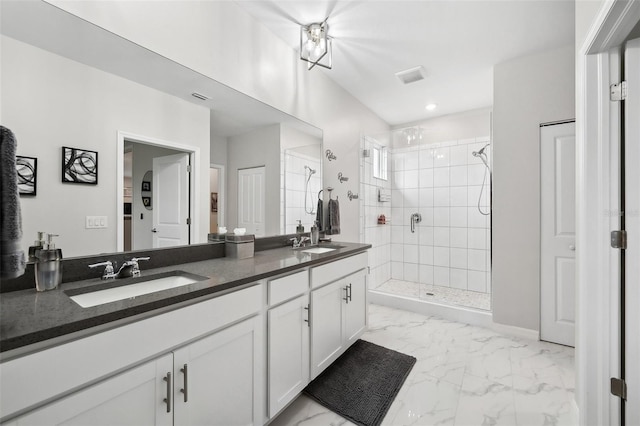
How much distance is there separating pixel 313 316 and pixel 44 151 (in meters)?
1.56

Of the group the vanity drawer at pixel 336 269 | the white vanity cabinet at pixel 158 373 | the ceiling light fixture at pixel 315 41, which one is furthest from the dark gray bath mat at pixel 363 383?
the ceiling light fixture at pixel 315 41

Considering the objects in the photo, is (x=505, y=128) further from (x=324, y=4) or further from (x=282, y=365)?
(x=282, y=365)

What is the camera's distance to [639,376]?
3.99ft

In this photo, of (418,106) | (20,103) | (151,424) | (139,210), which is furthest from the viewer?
(418,106)

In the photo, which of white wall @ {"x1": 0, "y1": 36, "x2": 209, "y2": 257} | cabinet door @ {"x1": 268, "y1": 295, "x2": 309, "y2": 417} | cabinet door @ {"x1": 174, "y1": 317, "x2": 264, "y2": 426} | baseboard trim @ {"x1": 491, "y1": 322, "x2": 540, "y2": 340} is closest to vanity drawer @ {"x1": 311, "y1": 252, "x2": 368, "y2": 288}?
cabinet door @ {"x1": 268, "y1": 295, "x2": 309, "y2": 417}

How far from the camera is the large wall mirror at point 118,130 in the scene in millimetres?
1144

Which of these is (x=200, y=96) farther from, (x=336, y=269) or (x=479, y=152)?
(x=479, y=152)

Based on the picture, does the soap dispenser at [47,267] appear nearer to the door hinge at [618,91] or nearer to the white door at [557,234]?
the door hinge at [618,91]

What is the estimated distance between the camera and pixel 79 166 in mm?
1269

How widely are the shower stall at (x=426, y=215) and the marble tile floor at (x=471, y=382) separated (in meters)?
Answer: 0.88

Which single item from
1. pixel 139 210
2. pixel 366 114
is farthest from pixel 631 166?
pixel 366 114

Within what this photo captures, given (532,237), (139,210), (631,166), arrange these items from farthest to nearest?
(532,237), (139,210), (631,166)

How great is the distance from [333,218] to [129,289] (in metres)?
2.01

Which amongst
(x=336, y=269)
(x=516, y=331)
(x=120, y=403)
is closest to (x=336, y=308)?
(x=336, y=269)
